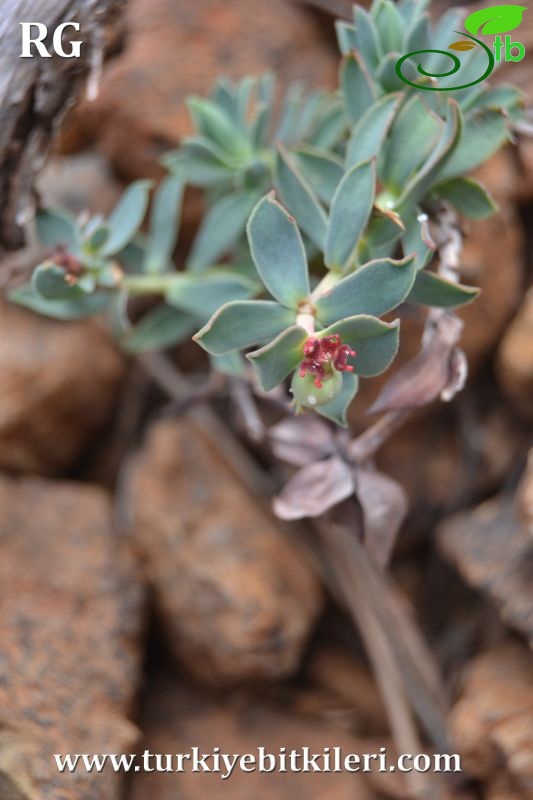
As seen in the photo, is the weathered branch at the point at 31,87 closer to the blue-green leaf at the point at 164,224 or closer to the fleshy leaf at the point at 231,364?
the blue-green leaf at the point at 164,224

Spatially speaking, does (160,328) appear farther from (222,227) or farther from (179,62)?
(179,62)

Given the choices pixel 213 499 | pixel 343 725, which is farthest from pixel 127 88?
pixel 343 725

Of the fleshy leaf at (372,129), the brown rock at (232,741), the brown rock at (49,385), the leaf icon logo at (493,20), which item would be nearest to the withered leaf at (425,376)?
the fleshy leaf at (372,129)

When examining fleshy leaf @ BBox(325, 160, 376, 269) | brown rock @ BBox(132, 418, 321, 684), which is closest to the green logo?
fleshy leaf @ BBox(325, 160, 376, 269)

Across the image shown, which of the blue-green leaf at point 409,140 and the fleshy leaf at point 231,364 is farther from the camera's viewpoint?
the fleshy leaf at point 231,364

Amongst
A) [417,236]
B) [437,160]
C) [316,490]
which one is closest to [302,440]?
[316,490]

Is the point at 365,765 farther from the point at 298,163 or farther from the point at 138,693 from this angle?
the point at 298,163
